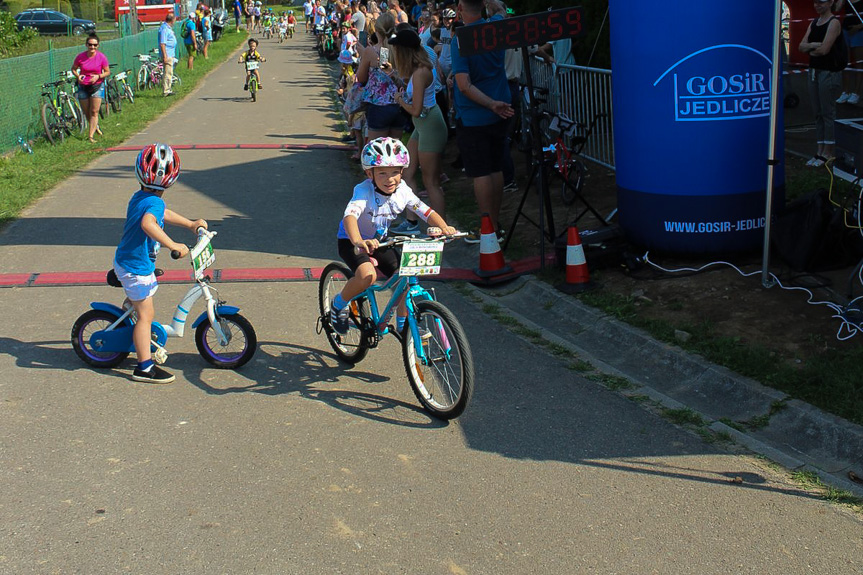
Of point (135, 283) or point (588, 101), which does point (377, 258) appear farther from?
point (588, 101)

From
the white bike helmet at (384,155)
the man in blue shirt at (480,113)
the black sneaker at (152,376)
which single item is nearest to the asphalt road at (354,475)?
the black sneaker at (152,376)

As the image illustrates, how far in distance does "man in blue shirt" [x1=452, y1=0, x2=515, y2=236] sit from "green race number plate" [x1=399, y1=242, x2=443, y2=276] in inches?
140

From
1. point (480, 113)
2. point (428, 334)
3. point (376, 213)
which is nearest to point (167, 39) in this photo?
point (480, 113)

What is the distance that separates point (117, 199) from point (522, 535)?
9821 mm

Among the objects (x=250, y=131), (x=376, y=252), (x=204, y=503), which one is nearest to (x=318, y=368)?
(x=376, y=252)

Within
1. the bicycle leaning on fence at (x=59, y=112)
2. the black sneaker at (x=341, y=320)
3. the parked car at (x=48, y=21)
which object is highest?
the parked car at (x=48, y=21)

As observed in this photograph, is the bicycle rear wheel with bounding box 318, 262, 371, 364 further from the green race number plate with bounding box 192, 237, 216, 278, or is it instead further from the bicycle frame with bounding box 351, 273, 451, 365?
the green race number plate with bounding box 192, 237, 216, 278

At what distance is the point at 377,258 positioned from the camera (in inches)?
251

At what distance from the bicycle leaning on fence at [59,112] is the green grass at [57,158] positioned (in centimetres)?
22

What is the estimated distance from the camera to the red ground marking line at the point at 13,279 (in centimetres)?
883

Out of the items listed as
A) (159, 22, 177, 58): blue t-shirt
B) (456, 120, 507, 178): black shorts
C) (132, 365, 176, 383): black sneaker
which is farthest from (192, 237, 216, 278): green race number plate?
(159, 22, 177, 58): blue t-shirt

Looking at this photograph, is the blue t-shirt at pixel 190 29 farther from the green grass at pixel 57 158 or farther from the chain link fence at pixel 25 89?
the chain link fence at pixel 25 89

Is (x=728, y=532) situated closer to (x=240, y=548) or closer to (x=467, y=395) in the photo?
(x=467, y=395)

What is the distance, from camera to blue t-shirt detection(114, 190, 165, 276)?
6.22 meters
